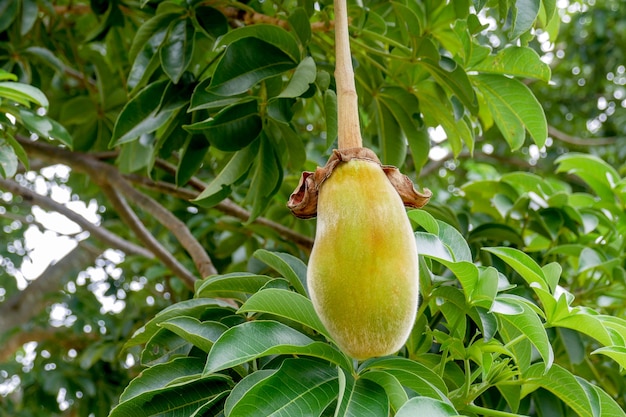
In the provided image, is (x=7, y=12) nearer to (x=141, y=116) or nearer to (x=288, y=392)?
(x=141, y=116)

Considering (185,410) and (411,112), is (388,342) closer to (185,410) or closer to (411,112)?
(185,410)

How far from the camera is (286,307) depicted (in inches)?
26.0

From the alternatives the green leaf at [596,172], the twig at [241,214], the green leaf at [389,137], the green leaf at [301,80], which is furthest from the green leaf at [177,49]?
the green leaf at [596,172]

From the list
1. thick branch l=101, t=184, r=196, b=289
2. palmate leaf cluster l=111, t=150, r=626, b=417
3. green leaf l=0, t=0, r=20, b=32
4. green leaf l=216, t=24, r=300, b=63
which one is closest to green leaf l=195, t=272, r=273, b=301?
palmate leaf cluster l=111, t=150, r=626, b=417

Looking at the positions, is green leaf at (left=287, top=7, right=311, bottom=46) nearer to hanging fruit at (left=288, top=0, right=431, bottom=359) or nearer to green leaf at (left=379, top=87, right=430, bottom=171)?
green leaf at (left=379, top=87, right=430, bottom=171)

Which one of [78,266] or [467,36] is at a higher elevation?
[467,36]

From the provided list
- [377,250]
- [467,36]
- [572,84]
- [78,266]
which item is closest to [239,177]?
[467,36]

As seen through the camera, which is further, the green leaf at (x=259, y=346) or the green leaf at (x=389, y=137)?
the green leaf at (x=389, y=137)

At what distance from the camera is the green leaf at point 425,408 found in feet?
1.83

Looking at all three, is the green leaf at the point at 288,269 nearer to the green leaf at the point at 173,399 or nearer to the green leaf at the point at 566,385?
the green leaf at the point at 173,399

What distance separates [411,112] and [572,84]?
9.69 ft

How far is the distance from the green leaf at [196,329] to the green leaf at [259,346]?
0.09m

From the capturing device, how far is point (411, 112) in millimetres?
1188

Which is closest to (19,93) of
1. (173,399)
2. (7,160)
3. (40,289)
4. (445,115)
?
(7,160)
